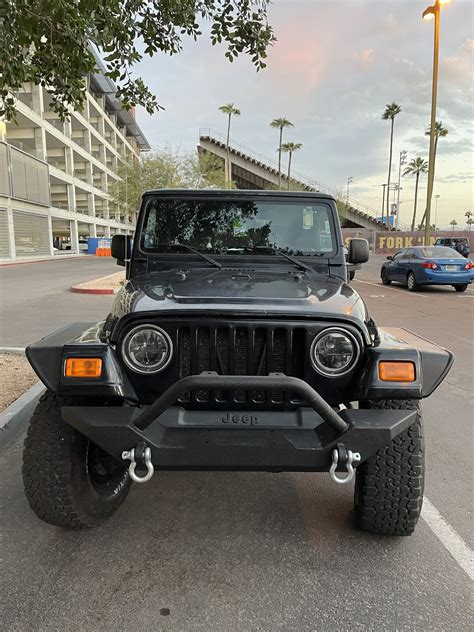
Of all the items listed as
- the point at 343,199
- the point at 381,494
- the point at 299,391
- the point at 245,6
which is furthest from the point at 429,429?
the point at 343,199

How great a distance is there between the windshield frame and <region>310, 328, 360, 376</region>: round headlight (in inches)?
47.8

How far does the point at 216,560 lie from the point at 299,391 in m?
1.02

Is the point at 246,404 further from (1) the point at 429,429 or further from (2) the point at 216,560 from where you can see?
(1) the point at 429,429

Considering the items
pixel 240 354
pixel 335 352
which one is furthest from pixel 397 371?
pixel 240 354

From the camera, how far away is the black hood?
2244 mm

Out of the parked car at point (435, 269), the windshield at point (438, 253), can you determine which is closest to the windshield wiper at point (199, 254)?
the parked car at point (435, 269)

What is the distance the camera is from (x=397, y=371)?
2115 mm

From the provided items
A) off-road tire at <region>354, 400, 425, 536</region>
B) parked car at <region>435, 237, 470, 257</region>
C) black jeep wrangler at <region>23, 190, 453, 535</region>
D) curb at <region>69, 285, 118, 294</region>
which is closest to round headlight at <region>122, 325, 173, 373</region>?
black jeep wrangler at <region>23, 190, 453, 535</region>

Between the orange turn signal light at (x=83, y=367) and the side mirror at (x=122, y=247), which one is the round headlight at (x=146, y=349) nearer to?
the orange turn signal light at (x=83, y=367)

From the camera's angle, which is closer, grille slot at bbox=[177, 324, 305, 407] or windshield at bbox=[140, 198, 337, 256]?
grille slot at bbox=[177, 324, 305, 407]

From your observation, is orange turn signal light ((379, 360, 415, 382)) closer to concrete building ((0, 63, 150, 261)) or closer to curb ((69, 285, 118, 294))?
curb ((69, 285, 118, 294))

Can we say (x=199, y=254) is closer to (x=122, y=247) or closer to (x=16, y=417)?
(x=122, y=247)

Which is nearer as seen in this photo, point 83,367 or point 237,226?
point 83,367

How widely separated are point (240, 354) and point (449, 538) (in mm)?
1508
